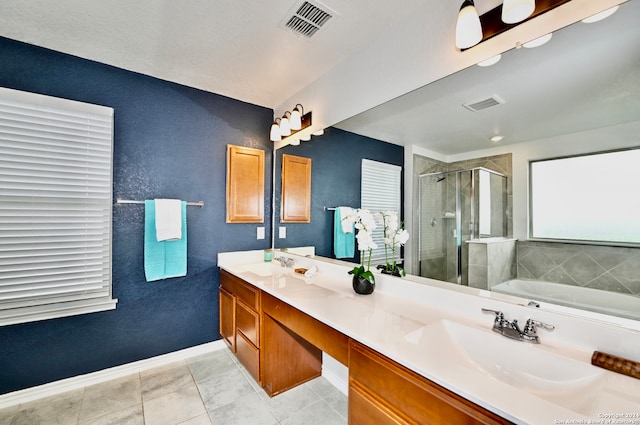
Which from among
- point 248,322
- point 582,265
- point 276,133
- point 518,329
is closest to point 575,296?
point 582,265

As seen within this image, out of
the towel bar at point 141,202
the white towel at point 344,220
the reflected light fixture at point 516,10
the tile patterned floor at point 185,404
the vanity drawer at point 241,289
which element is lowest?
the tile patterned floor at point 185,404

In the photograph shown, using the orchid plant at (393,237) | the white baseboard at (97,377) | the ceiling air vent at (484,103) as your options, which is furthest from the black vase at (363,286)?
the white baseboard at (97,377)

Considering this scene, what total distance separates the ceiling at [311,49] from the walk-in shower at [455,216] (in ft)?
0.56

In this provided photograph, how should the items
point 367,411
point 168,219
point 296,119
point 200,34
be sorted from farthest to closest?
point 296,119
point 168,219
point 200,34
point 367,411

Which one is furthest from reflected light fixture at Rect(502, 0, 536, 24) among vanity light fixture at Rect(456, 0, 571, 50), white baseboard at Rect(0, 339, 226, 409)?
white baseboard at Rect(0, 339, 226, 409)

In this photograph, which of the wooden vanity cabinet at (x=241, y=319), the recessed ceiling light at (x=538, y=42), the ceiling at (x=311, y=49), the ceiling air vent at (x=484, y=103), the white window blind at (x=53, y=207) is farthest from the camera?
the wooden vanity cabinet at (x=241, y=319)

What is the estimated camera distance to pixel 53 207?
6.14 ft

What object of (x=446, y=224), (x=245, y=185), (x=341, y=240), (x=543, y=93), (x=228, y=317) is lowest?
(x=228, y=317)

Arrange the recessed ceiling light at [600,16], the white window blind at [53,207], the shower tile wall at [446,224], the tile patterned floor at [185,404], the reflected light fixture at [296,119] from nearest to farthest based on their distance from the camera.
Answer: the recessed ceiling light at [600,16] → the shower tile wall at [446,224] → the tile patterned floor at [185,404] → the white window blind at [53,207] → the reflected light fixture at [296,119]

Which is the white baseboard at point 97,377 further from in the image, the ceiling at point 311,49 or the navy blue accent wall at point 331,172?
the ceiling at point 311,49

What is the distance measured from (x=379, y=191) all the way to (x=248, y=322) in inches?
52.8

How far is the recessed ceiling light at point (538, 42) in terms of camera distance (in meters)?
1.01

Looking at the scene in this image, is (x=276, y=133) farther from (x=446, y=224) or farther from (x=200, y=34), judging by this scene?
(x=446, y=224)

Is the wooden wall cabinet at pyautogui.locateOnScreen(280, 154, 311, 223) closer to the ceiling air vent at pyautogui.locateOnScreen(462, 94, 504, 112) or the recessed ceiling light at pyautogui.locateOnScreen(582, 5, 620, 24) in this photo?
the ceiling air vent at pyautogui.locateOnScreen(462, 94, 504, 112)
